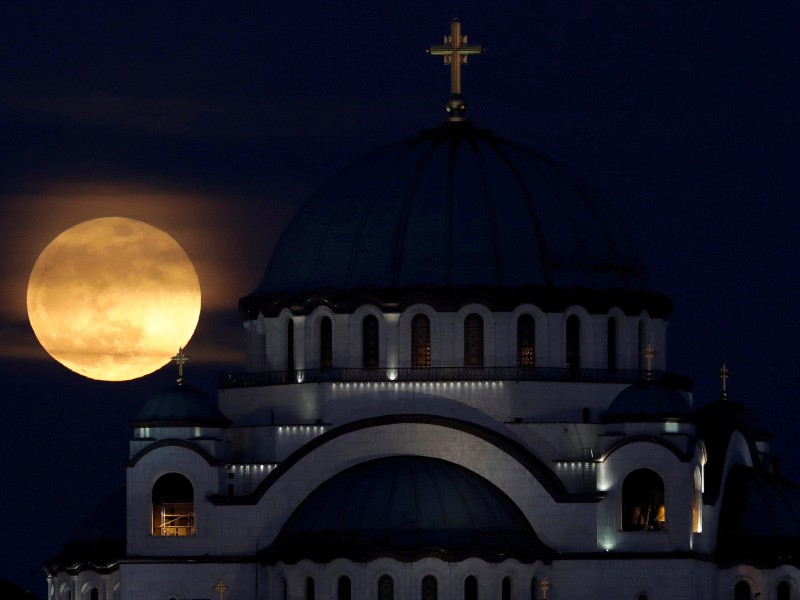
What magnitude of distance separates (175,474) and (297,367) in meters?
5.16

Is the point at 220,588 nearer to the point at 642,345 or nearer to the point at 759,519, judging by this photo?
the point at 642,345

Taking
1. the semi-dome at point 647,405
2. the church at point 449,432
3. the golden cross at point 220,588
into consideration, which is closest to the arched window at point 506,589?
the church at point 449,432

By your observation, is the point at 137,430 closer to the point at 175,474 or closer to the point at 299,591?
the point at 175,474

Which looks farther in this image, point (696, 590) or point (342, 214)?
point (342, 214)

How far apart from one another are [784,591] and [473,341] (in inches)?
443

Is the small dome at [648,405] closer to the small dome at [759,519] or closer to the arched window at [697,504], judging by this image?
the arched window at [697,504]

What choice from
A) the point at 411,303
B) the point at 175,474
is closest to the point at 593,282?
the point at 411,303

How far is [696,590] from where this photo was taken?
81.9m

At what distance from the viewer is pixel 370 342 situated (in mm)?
85562

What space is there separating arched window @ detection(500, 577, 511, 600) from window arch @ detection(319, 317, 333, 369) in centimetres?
955

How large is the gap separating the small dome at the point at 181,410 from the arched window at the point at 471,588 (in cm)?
935

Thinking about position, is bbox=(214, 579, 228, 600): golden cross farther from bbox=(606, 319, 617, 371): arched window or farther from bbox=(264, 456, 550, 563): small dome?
bbox=(606, 319, 617, 371): arched window

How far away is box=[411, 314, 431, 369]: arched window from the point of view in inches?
3351

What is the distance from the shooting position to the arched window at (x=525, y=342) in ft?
280
